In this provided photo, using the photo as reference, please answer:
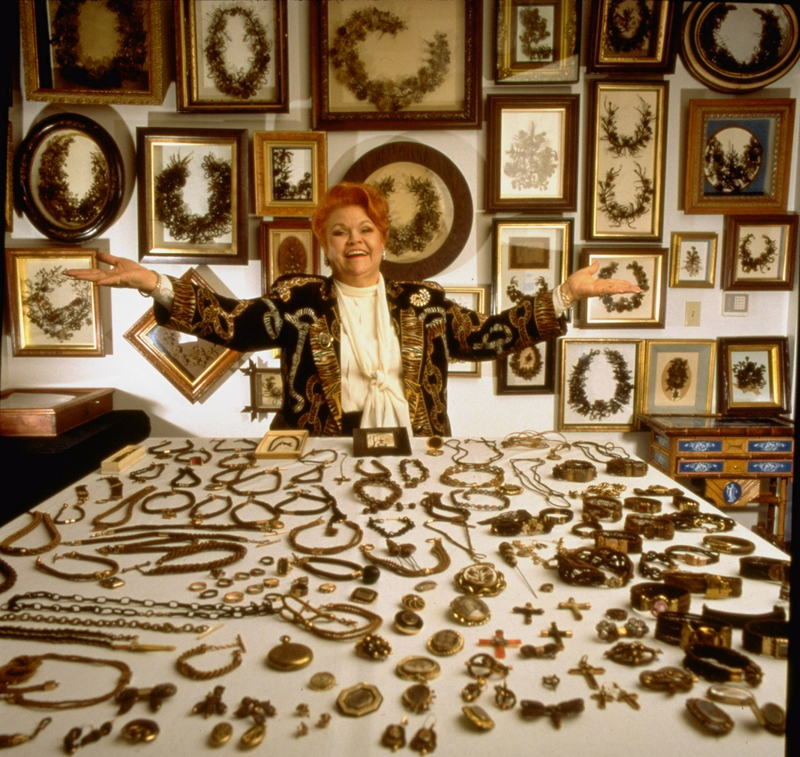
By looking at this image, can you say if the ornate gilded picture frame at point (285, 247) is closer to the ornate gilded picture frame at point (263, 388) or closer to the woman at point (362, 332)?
the ornate gilded picture frame at point (263, 388)

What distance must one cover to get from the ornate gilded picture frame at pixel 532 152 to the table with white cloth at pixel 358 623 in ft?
7.51

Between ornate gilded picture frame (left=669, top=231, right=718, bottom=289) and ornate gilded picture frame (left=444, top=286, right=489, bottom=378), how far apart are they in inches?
45.0

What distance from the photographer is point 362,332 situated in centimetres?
286

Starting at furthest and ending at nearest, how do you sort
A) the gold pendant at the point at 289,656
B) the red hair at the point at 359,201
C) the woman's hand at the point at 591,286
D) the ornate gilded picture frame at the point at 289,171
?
1. the ornate gilded picture frame at the point at 289,171
2. the red hair at the point at 359,201
3. the woman's hand at the point at 591,286
4. the gold pendant at the point at 289,656

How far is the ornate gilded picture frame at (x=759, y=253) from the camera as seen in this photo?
3.76 metres

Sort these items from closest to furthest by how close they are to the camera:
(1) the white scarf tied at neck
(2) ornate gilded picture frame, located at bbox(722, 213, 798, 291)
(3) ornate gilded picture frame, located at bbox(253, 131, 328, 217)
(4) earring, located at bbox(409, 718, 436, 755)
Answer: (4) earring, located at bbox(409, 718, 436, 755), (1) the white scarf tied at neck, (3) ornate gilded picture frame, located at bbox(253, 131, 328, 217), (2) ornate gilded picture frame, located at bbox(722, 213, 798, 291)

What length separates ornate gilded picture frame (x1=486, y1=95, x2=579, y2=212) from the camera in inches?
143

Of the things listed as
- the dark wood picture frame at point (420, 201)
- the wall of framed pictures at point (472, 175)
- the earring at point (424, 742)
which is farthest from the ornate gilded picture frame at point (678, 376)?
the earring at point (424, 742)

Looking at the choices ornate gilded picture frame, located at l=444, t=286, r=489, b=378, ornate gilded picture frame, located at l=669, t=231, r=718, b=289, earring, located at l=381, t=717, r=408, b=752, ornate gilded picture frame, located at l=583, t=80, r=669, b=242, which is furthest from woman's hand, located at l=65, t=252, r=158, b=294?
ornate gilded picture frame, located at l=669, t=231, r=718, b=289

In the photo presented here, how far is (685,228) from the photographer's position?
149 inches

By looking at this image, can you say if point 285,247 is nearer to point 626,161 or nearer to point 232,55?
point 232,55

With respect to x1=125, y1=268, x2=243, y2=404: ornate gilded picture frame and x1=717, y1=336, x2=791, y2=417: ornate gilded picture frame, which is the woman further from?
x1=717, y1=336, x2=791, y2=417: ornate gilded picture frame

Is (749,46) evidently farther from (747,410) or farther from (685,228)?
(747,410)

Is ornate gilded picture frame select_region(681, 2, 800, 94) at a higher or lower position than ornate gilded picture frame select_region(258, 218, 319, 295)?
higher
